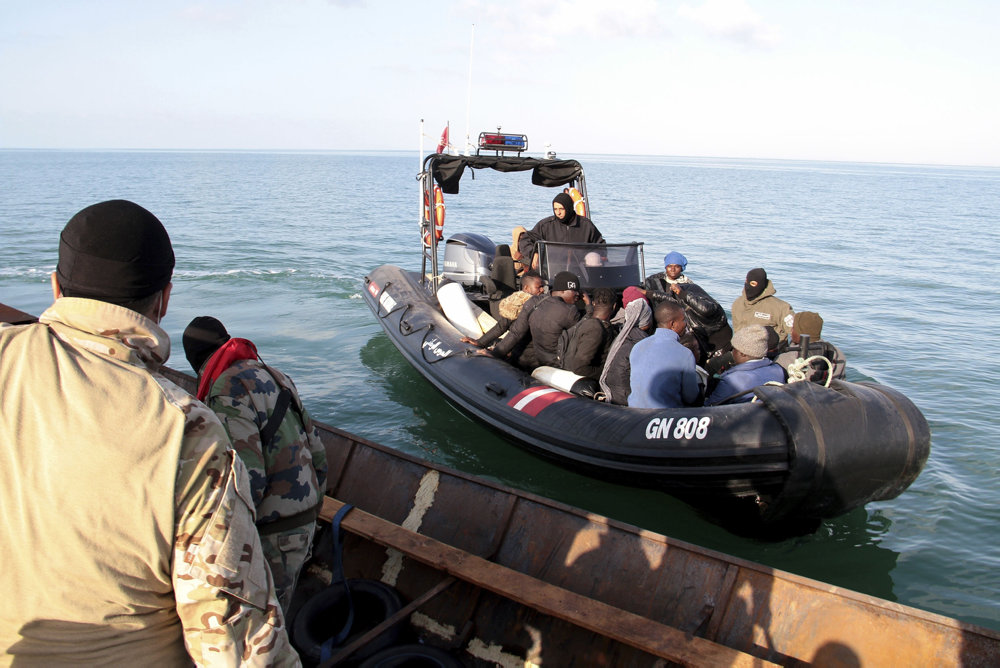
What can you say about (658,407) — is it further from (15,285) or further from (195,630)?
(15,285)

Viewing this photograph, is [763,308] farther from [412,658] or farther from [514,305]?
[412,658]

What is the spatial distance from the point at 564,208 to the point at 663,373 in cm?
297

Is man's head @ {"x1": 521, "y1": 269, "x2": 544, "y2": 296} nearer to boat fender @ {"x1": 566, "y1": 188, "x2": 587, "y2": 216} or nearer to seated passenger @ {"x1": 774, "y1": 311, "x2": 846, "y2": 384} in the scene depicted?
boat fender @ {"x1": 566, "y1": 188, "x2": 587, "y2": 216}

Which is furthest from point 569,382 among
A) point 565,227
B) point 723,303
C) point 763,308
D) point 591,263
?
point 723,303

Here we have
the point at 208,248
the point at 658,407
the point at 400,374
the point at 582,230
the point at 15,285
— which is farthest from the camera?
the point at 208,248

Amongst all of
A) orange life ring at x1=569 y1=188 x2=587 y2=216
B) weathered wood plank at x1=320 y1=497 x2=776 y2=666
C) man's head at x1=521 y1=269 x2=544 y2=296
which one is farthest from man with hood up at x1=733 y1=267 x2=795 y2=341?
weathered wood plank at x1=320 y1=497 x2=776 y2=666

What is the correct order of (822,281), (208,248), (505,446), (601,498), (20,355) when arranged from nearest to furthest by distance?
(20,355) → (601,498) → (505,446) → (822,281) → (208,248)

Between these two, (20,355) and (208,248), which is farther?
(208,248)

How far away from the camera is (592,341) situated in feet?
18.7

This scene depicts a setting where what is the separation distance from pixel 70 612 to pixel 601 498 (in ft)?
16.1

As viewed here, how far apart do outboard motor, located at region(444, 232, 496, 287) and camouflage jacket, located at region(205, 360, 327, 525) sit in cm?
699

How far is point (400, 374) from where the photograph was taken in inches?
357

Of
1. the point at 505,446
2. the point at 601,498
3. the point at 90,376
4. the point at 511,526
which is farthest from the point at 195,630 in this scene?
the point at 505,446

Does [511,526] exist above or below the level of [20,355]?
below
